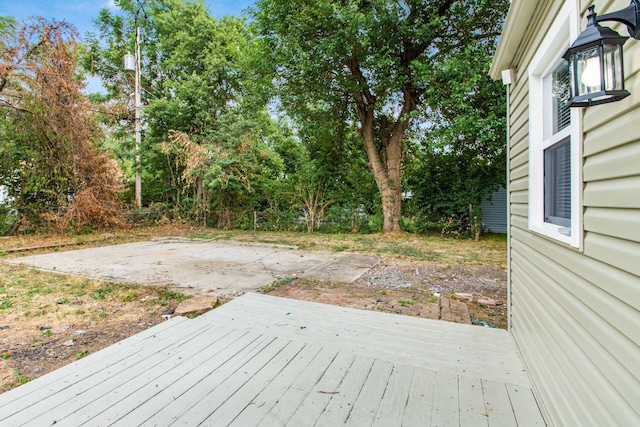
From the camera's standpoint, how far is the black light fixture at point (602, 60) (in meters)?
0.92

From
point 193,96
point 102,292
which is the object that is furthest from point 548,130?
point 193,96

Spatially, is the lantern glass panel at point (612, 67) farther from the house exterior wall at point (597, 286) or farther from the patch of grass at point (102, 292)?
the patch of grass at point (102, 292)

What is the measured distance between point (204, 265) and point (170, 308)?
2.18m

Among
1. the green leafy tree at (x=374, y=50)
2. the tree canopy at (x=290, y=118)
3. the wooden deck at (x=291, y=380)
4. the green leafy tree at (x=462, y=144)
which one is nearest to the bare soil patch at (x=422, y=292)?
the wooden deck at (x=291, y=380)

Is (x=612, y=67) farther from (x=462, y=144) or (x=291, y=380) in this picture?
(x=462, y=144)

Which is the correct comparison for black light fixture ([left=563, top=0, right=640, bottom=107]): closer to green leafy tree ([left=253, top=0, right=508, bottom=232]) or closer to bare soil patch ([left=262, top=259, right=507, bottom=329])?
bare soil patch ([left=262, top=259, right=507, bottom=329])

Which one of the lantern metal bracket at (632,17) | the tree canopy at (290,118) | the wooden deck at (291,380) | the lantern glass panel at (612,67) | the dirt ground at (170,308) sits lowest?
the dirt ground at (170,308)

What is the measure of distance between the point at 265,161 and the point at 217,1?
7.58 metres

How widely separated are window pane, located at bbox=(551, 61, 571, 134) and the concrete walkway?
3.15 meters

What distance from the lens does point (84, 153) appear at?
8.53 metres

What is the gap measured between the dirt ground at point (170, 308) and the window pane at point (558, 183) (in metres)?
1.43

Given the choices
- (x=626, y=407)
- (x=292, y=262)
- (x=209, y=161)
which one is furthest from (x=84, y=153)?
(x=626, y=407)

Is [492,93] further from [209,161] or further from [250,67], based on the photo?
[209,161]

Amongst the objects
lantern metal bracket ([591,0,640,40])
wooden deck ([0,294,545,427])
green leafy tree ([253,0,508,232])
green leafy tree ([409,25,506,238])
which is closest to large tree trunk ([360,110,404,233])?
green leafy tree ([253,0,508,232])
